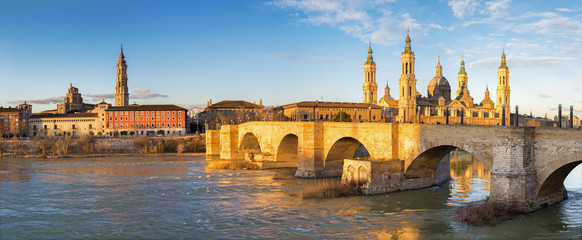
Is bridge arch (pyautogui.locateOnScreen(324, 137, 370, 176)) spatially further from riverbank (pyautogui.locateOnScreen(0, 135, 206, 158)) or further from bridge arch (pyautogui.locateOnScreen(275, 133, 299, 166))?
riverbank (pyautogui.locateOnScreen(0, 135, 206, 158))

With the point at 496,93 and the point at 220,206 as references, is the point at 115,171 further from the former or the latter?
the point at 496,93

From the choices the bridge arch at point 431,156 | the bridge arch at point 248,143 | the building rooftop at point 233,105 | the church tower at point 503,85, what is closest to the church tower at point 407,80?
the church tower at point 503,85

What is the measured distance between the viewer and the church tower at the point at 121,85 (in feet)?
413

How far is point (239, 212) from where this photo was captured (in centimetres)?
2220

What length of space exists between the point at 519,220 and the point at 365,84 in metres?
100

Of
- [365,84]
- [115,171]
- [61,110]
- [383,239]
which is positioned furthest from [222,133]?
[61,110]

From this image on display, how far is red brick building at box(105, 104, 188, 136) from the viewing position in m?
94.1

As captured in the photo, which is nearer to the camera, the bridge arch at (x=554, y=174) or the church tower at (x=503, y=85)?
the bridge arch at (x=554, y=174)

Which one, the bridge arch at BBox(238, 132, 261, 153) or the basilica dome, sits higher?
the basilica dome

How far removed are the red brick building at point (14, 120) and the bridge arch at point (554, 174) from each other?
98.5m

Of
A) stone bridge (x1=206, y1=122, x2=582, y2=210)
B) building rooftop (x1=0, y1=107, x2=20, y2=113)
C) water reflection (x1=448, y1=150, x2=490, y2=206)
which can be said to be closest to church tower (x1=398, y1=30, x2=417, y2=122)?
water reflection (x1=448, y1=150, x2=490, y2=206)

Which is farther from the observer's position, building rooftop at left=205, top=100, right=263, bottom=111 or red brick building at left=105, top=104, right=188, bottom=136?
building rooftop at left=205, top=100, right=263, bottom=111

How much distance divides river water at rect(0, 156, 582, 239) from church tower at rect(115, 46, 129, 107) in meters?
Result: 96.2

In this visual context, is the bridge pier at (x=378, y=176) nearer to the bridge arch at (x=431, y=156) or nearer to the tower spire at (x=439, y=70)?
the bridge arch at (x=431, y=156)
